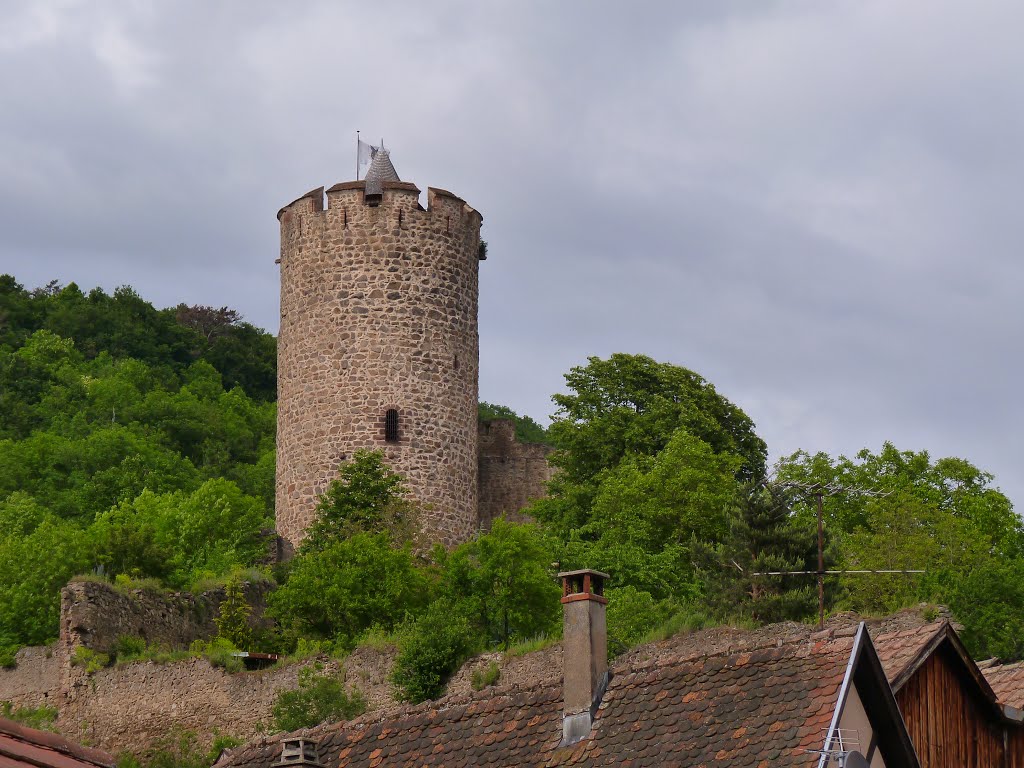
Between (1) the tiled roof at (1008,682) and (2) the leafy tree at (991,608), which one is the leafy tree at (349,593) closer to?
(2) the leafy tree at (991,608)

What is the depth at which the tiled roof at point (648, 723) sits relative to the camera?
1945cm

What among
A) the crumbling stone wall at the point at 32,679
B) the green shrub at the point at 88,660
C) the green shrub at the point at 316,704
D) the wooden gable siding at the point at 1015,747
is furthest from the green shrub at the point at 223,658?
the wooden gable siding at the point at 1015,747

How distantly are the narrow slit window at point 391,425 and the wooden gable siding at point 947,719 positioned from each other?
22.9 meters

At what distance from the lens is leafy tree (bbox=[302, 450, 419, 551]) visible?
43.0 meters

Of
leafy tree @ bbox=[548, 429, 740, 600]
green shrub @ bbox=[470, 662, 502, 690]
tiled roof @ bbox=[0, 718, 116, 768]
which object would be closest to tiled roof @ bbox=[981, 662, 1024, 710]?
green shrub @ bbox=[470, 662, 502, 690]

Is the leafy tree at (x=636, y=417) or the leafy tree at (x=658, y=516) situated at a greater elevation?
the leafy tree at (x=636, y=417)

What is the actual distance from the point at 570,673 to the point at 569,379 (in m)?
32.3

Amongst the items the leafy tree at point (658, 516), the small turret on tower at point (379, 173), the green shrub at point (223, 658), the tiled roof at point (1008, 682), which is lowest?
the tiled roof at point (1008, 682)

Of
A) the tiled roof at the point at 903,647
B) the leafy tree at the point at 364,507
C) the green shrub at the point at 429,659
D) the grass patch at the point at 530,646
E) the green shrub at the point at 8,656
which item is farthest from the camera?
the leafy tree at the point at 364,507

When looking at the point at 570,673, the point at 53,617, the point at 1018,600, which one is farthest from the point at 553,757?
the point at 53,617

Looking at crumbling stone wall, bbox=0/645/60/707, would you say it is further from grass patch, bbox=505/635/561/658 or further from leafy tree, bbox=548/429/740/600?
leafy tree, bbox=548/429/740/600

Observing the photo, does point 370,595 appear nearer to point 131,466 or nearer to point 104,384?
point 131,466

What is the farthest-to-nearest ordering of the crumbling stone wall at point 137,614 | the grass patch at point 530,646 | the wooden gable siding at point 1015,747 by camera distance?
the crumbling stone wall at point 137,614 → the grass patch at point 530,646 → the wooden gable siding at point 1015,747

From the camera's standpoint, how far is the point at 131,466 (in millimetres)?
58031
